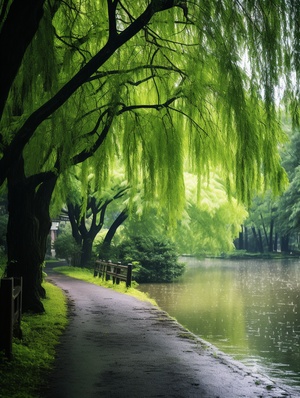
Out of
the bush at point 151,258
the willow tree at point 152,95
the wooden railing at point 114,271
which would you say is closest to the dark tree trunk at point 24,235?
the willow tree at point 152,95

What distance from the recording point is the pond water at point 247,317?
11203 mm

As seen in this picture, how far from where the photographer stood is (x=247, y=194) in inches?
379

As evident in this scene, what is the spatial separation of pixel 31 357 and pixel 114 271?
57.7ft

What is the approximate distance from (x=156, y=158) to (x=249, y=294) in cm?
1391

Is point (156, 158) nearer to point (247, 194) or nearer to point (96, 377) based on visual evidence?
point (247, 194)

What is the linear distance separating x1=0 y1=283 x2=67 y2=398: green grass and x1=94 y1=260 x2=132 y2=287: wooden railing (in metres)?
9.86

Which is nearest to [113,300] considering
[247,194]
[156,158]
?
[156,158]

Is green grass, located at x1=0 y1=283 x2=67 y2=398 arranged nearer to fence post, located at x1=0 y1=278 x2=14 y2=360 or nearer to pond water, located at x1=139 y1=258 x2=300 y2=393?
fence post, located at x1=0 y1=278 x2=14 y2=360

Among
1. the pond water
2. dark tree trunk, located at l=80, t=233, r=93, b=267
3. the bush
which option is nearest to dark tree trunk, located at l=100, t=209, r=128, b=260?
dark tree trunk, located at l=80, t=233, r=93, b=267

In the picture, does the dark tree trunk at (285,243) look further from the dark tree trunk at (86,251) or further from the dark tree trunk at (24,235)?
the dark tree trunk at (24,235)

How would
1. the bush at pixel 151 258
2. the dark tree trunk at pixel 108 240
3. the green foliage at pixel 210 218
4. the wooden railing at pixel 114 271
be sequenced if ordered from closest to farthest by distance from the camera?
the wooden railing at pixel 114 271 → the green foliage at pixel 210 218 → the bush at pixel 151 258 → the dark tree trunk at pixel 108 240

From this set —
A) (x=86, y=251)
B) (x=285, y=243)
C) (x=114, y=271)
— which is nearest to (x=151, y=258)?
(x=114, y=271)

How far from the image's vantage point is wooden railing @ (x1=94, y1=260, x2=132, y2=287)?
23.5m

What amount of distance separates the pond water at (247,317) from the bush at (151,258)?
61.2 inches
